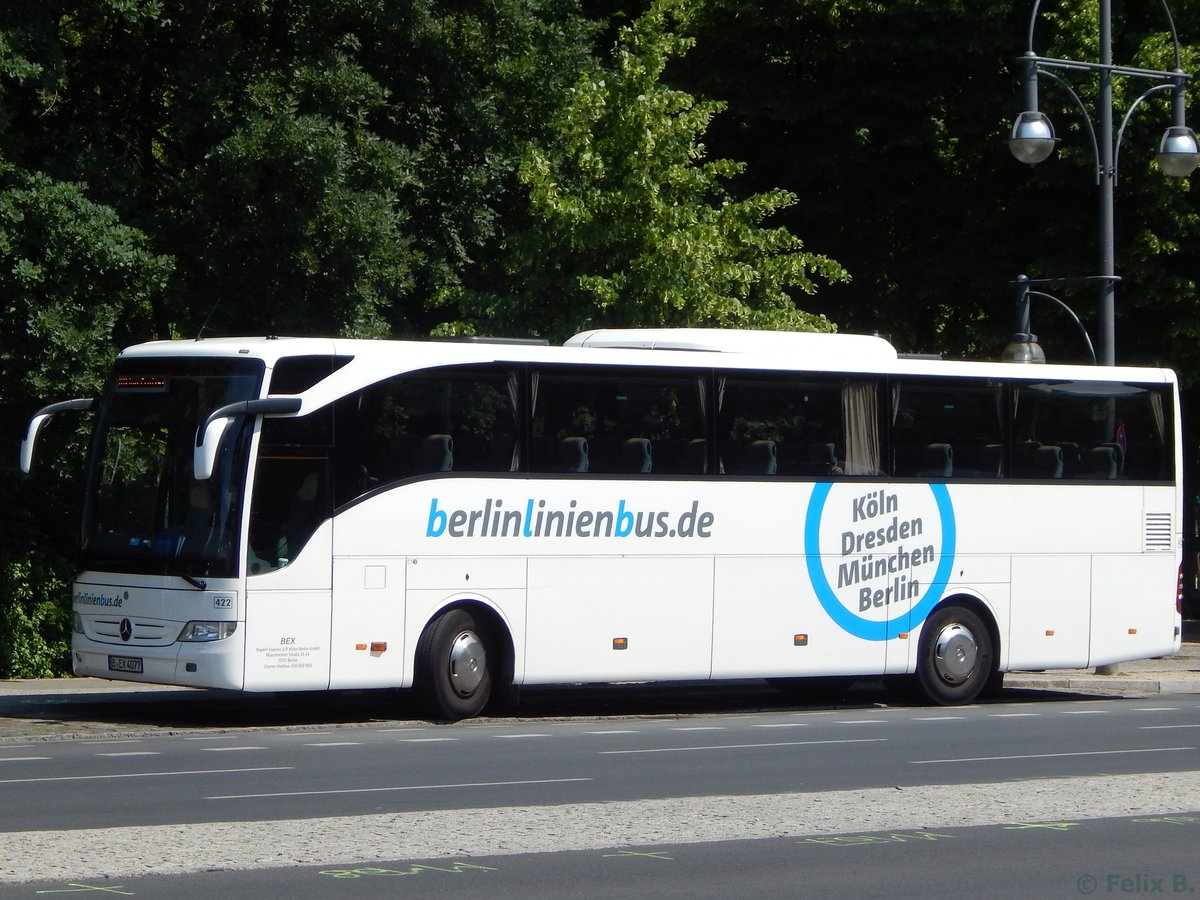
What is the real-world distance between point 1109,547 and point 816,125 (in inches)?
537

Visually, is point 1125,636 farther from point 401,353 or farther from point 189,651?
point 189,651

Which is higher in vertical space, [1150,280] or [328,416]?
[1150,280]

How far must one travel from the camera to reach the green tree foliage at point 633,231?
81.3 feet

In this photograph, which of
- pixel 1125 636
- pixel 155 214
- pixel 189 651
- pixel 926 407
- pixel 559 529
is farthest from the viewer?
pixel 155 214

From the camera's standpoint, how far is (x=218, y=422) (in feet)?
52.5

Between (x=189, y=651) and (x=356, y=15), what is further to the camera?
(x=356, y=15)

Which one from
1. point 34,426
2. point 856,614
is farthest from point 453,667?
point 856,614

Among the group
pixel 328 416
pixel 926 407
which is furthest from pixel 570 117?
pixel 328 416

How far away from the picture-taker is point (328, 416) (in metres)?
17.1

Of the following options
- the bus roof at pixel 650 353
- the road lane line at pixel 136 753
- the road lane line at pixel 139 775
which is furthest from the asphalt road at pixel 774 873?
the bus roof at pixel 650 353

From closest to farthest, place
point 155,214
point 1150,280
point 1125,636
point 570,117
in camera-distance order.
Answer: point 1125,636 → point 155,214 → point 570,117 → point 1150,280

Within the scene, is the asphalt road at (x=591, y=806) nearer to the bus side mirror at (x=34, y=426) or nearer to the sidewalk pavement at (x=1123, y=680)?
the bus side mirror at (x=34, y=426)

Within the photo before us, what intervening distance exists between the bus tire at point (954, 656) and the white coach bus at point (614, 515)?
3cm

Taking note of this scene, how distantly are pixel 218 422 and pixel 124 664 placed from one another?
254 cm
